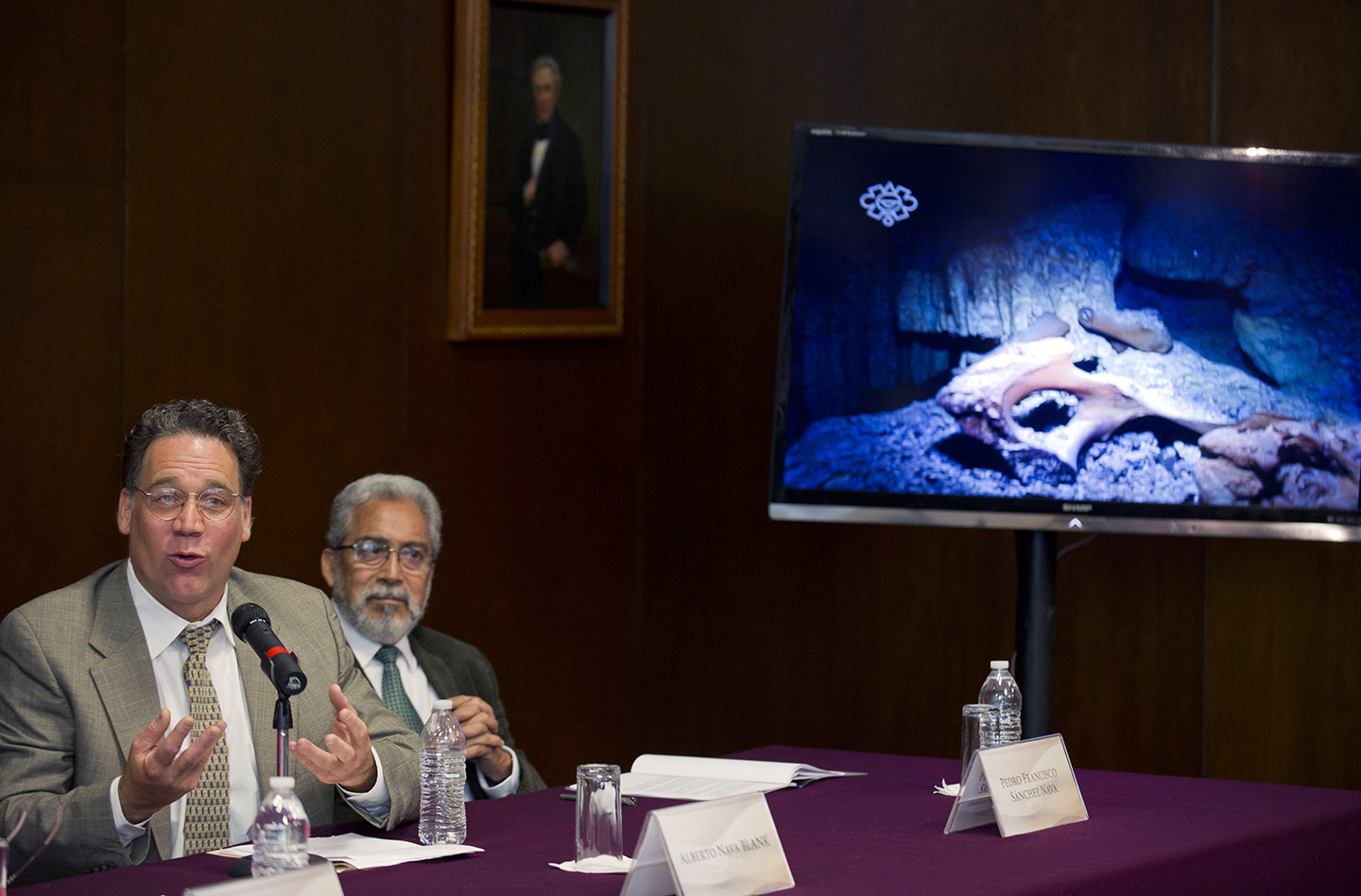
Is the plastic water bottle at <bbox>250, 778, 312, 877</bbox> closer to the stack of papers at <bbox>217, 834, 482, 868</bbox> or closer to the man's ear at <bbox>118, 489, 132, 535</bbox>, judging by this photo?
the stack of papers at <bbox>217, 834, 482, 868</bbox>

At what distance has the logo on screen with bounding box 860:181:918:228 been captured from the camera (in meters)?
3.99

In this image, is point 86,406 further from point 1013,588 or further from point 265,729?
point 1013,588

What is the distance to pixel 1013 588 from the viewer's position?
4727 mm

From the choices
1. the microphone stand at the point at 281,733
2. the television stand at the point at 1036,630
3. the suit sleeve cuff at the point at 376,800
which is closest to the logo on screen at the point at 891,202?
the television stand at the point at 1036,630

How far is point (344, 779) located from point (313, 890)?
0.60 m

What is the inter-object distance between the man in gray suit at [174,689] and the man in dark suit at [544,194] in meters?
1.81

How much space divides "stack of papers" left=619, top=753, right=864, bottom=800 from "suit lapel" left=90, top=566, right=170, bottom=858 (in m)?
0.81

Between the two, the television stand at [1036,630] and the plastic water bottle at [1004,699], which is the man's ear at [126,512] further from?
the television stand at [1036,630]

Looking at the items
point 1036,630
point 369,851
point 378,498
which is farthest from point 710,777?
point 1036,630

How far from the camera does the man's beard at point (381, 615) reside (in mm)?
3611

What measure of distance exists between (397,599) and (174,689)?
890 millimetres

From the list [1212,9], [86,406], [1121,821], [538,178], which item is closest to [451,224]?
[538,178]

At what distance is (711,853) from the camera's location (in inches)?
82.7

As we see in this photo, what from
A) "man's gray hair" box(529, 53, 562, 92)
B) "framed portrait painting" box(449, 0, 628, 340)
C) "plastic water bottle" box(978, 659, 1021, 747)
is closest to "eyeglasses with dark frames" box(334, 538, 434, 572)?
"framed portrait painting" box(449, 0, 628, 340)
